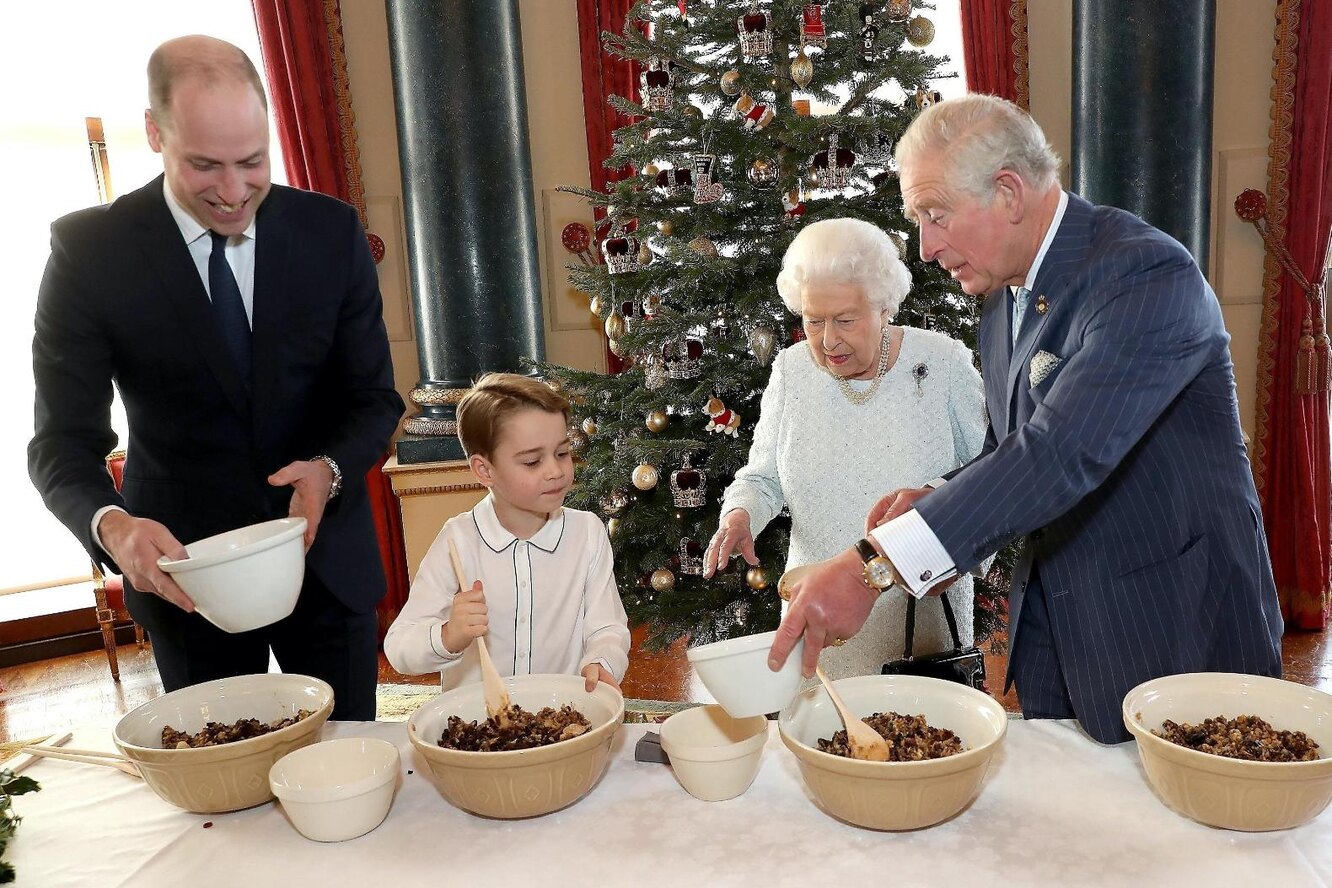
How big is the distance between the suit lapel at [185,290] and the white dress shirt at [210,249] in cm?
2

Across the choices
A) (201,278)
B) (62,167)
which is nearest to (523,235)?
(62,167)

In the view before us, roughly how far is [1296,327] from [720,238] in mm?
2992

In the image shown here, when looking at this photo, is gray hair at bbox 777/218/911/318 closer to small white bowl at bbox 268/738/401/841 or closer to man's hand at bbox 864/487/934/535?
man's hand at bbox 864/487/934/535

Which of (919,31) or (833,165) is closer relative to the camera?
(833,165)

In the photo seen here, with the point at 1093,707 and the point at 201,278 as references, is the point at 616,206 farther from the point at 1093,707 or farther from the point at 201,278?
the point at 1093,707

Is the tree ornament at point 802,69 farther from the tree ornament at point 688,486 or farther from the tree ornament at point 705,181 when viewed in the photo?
the tree ornament at point 688,486

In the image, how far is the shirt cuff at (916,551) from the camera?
1.39m

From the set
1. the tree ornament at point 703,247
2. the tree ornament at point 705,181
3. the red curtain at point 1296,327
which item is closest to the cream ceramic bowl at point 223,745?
the tree ornament at point 703,247

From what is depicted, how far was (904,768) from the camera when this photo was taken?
118cm

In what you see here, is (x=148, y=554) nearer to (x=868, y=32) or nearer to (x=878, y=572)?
(x=878, y=572)

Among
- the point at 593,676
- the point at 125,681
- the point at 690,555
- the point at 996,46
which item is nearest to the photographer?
the point at 593,676

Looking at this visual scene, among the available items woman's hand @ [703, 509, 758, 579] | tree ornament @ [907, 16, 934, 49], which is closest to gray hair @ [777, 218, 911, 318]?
woman's hand @ [703, 509, 758, 579]

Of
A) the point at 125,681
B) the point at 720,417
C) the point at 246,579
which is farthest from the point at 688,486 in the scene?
the point at 125,681

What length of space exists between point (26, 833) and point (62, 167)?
4670 millimetres
